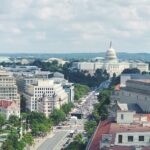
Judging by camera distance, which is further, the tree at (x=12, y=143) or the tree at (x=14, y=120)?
the tree at (x=14, y=120)

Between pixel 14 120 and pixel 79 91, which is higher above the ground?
pixel 14 120

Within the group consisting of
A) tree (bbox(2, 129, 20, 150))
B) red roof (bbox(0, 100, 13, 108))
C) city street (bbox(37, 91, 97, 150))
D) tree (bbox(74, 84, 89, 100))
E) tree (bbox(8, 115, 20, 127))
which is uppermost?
tree (bbox(2, 129, 20, 150))

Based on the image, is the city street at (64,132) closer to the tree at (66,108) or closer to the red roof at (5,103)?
the tree at (66,108)

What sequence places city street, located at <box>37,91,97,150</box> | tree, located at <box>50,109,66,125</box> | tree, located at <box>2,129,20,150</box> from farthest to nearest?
1. tree, located at <box>50,109,66,125</box>
2. city street, located at <box>37,91,97,150</box>
3. tree, located at <box>2,129,20,150</box>

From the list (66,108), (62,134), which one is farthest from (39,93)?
(62,134)

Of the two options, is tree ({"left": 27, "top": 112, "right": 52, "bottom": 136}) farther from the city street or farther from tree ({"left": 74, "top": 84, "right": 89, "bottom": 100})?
tree ({"left": 74, "top": 84, "right": 89, "bottom": 100})

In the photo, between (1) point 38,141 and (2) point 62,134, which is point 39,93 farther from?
(1) point 38,141

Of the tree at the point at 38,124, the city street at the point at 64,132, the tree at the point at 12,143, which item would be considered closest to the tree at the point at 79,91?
the city street at the point at 64,132

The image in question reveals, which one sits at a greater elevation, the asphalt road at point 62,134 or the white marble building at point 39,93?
the white marble building at point 39,93

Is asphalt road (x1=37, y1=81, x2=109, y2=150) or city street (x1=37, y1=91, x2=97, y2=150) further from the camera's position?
city street (x1=37, y1=91, x2=97, y2=150)

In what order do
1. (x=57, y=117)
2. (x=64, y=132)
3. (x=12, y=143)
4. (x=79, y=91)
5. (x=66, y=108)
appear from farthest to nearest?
(x=79, y=91)
(x=66, y=108)
(x=57, y=117)
(x=64, y=132)
(x=12, y=143)

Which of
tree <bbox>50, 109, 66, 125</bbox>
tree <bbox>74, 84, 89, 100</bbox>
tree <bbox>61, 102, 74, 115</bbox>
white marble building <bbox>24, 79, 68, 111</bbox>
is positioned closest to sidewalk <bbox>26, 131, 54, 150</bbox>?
tree <bbox>50, 109, 66, 125</bbox>
